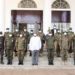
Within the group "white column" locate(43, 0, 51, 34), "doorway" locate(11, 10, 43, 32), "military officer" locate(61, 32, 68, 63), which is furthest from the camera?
"doorway" locate(11, 10, 43, 32)

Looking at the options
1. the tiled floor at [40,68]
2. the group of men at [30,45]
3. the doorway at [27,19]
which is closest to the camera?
the tiled floor at [40,68]

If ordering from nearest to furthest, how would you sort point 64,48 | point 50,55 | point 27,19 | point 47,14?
1. point 64,48
2. point 50,55
3. point 47,14
4. point 27,19

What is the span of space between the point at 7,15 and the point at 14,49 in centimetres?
824

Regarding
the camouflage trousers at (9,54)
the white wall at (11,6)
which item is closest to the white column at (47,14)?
the white wall at (11,6)

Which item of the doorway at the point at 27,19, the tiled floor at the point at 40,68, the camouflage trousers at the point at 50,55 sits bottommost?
the tiled floor at the point at 40,68

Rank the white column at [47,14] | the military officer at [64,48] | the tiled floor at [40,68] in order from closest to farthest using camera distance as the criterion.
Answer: the tiled floor at [40,68] → the military officer at [64,48] → the white column at [47,14]

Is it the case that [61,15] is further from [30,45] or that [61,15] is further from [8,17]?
[30,45]

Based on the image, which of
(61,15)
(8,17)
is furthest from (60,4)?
(8,17)

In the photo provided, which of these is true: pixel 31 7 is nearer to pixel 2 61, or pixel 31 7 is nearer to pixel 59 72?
pixel 2 61

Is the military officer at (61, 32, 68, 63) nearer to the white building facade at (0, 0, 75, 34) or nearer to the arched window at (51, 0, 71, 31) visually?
the white building facade at (0, 0, 75, 34)

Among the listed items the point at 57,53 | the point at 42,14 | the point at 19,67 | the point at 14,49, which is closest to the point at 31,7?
the point at 42,14

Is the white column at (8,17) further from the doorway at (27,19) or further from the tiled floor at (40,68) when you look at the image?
the tiled floor at (40,68)

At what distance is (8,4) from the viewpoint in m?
30.7

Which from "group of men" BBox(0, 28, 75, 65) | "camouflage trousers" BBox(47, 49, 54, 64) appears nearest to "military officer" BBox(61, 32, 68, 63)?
"group of men" BBox(0, 28, 75, 65)
